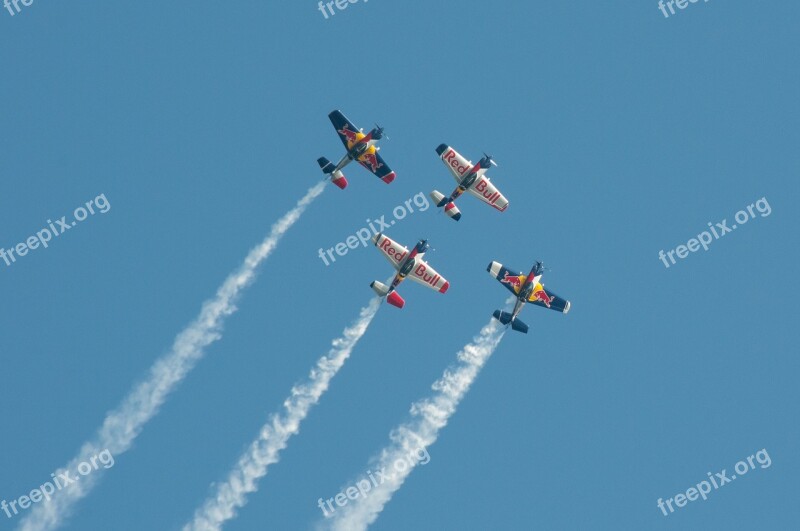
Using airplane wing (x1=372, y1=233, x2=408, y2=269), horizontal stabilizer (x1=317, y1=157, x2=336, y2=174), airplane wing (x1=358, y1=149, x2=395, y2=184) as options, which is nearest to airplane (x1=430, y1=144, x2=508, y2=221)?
airplane wing (x1=358, y1=149, x2=395, y2=184)

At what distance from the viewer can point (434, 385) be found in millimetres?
99500

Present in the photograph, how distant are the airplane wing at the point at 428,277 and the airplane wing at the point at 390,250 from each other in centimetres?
149

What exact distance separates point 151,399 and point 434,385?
75.2 ft

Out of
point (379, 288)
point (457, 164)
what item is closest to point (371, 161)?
point (457, 164)

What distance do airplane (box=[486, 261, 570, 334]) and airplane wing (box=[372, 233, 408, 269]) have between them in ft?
25.3

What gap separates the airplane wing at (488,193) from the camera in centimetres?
10881

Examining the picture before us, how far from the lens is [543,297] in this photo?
103812 millimetres

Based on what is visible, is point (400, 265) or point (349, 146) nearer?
point (400, 265)

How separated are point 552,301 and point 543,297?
1.08m

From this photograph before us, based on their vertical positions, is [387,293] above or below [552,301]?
below

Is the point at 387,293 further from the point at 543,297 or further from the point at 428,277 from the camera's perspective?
A: the point at 543,297

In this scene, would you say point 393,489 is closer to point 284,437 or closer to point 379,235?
point 284,437

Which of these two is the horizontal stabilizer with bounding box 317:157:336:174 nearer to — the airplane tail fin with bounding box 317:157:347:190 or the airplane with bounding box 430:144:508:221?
the airplane tail fin with bounding box 317:157:347:190

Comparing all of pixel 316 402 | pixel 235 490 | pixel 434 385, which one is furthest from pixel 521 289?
pixel 235 490
